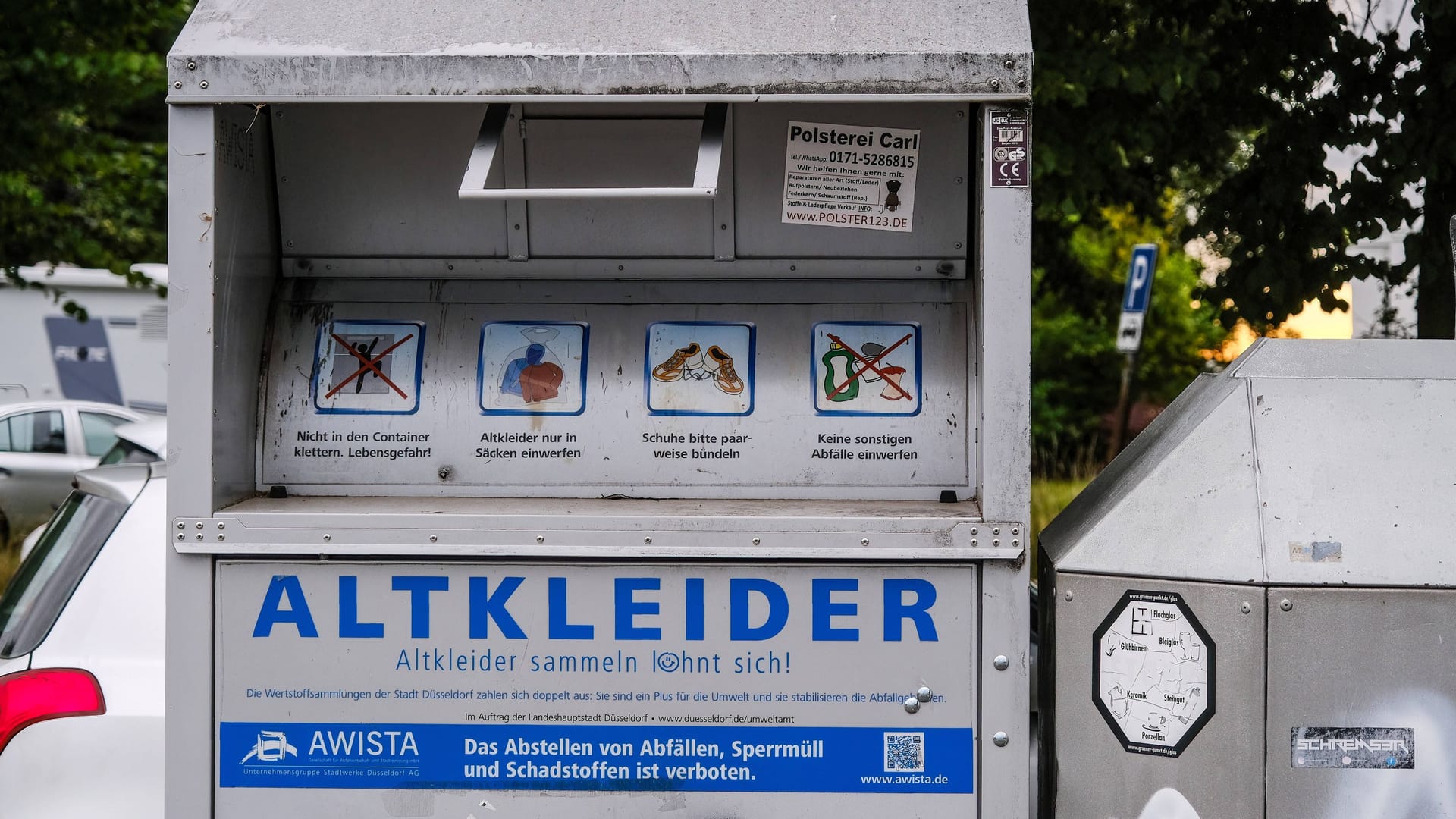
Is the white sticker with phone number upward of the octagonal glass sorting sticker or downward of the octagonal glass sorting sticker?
upward

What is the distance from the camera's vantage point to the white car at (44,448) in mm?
9375

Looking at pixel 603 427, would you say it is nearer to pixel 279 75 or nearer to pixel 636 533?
pixel 636 533

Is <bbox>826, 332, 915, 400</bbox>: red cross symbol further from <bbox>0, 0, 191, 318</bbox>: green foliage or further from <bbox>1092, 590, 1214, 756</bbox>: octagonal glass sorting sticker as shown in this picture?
<bbox>0, 0, 191, 318</bbox>: green foliage

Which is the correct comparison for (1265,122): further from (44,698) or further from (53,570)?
(44,698)

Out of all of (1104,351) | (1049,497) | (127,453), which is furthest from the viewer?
(1104,351)

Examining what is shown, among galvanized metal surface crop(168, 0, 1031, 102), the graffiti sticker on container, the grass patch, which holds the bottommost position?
the grass patch

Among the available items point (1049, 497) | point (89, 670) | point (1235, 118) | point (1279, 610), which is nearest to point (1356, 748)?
point (1279, 610)

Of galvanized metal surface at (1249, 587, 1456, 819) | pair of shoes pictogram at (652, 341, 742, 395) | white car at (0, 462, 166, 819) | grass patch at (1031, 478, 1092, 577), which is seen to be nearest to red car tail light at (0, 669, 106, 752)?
white car at (0, 462, 166, 819)

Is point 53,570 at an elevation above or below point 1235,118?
below

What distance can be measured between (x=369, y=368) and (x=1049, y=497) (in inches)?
257

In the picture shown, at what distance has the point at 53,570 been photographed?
2971mm

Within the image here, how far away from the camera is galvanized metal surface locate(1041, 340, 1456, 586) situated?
2.19 m

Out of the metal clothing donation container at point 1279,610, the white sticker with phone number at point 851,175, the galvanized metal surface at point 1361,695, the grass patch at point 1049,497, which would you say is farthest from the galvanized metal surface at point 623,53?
the grass patch at point 1049,497

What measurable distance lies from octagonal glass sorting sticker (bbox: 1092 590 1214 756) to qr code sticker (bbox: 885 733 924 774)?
0.35m
